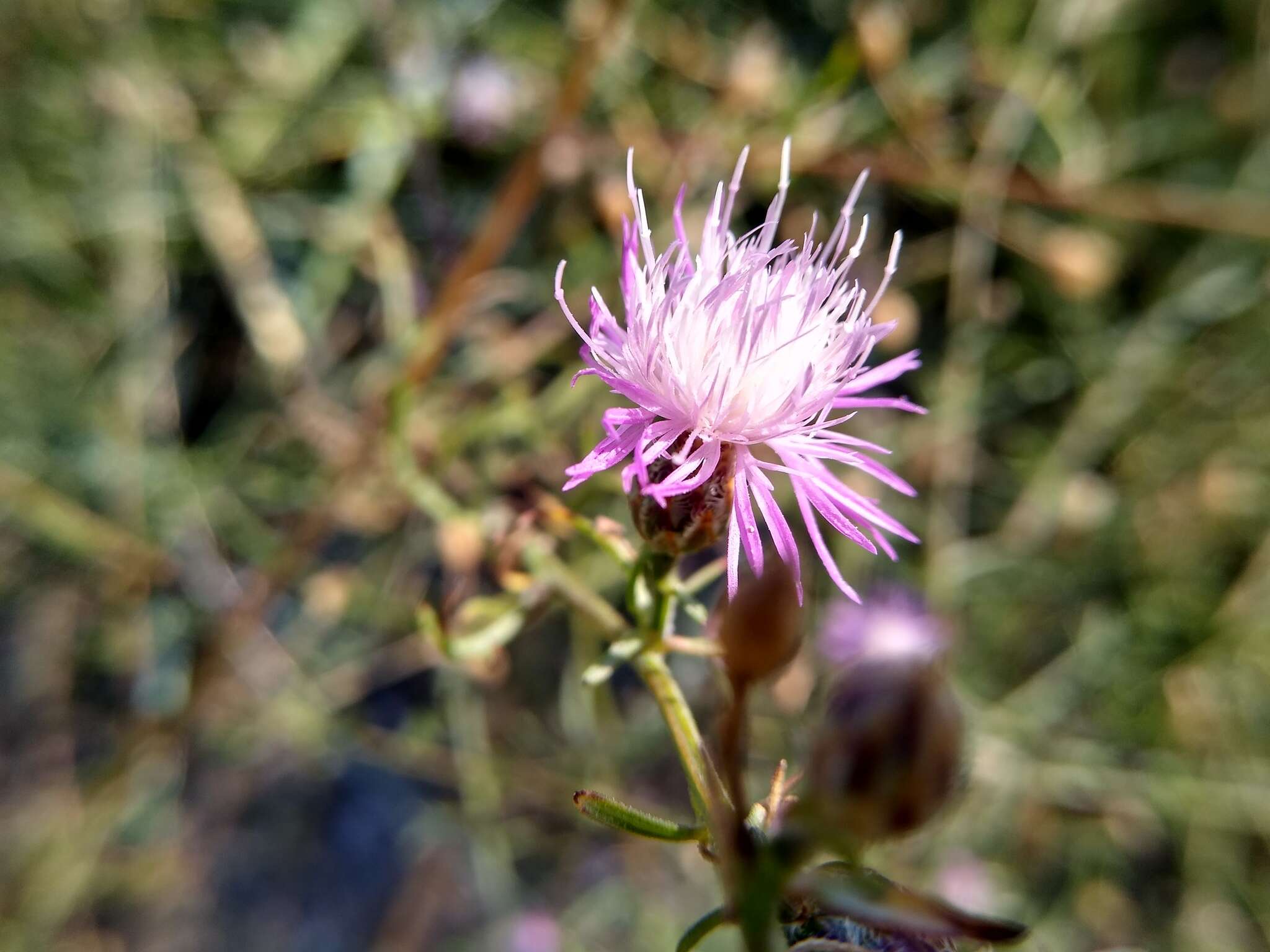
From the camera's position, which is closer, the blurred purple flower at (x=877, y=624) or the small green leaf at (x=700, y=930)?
the small green leaf at (x=700, y=930)

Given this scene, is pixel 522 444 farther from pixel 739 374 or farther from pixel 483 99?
pixel 739 374

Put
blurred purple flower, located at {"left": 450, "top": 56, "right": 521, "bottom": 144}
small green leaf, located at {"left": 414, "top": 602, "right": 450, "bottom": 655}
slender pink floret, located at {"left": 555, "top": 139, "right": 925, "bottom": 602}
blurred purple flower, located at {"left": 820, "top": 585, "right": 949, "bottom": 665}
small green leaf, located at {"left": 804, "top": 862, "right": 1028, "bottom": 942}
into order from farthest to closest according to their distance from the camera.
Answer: blurred purple flower, located at {"left": 450, "top": 56, "right": 521, "bottom": 144}
blurred purple flower, located at {"left": 820, "top": 585, "right": 949, "bottom": 665}
small green leaf, located at {"left": 414, "top": 602, "right": 450, "bottom": 655}
slender pink floret, located at {"left": 555, "top": 139, "right": 925, "bottom": 602}
small green leaf, located at {"left": 804, "top": 862, "right": 1028, "bottom": 942}

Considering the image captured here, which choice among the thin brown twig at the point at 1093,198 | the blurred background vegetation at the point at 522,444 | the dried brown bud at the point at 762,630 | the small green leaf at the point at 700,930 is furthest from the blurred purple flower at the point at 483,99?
the small green leaf at the point at 700,930

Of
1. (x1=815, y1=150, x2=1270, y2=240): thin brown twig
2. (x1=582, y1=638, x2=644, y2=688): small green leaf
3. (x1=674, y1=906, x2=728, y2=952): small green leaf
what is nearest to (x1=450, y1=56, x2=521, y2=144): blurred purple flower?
(x1=815, y1=150, x2=1270, y2=240): thin brown twig

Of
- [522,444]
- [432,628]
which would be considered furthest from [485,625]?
[522,444]

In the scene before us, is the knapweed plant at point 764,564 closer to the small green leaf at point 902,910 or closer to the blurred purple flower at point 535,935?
the small green leaf at point 902,910

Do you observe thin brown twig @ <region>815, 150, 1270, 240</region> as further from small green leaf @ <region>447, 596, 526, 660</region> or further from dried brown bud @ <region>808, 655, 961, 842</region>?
dried brown bud @ <region>808, 655, 961, 842</region>

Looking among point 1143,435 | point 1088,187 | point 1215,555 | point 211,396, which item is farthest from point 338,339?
point 1215,555
